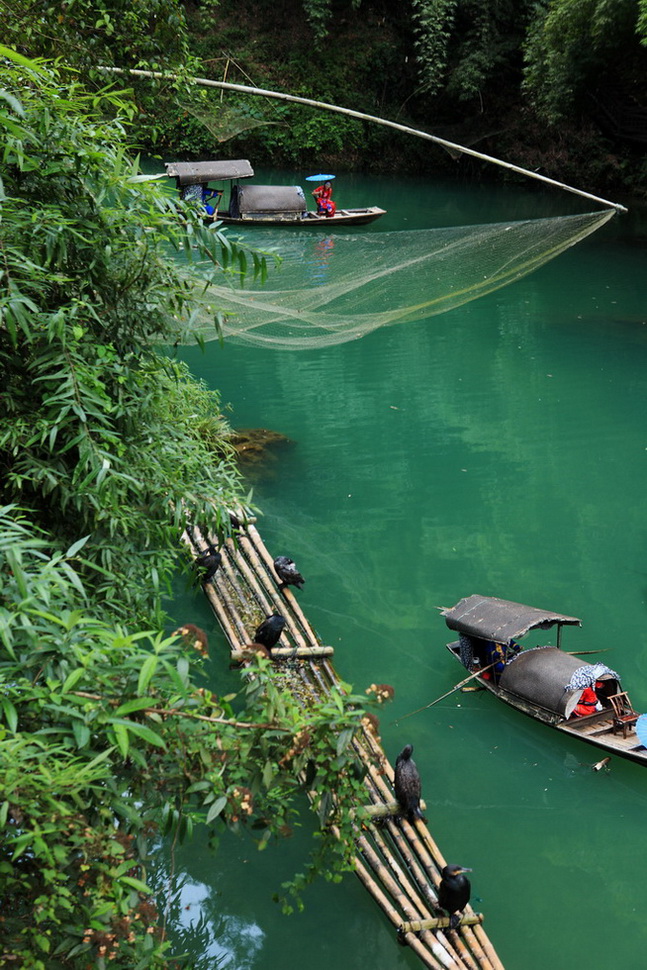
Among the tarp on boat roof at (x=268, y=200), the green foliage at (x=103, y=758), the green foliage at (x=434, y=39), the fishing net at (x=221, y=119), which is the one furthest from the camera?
the green foliage at (x=434, y=39)

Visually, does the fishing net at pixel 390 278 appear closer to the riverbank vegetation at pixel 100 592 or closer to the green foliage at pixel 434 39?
the riverbank vegetation at pixel 100 592

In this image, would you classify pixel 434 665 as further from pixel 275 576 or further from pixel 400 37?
pixel 400 37

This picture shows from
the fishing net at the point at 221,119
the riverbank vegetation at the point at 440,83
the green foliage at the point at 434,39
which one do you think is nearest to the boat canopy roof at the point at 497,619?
the fishing net at the point at 221,119

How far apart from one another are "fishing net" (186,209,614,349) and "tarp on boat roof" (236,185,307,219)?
4.28 meters

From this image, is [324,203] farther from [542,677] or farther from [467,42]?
[542,677]

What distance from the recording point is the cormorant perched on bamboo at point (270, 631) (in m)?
4.43

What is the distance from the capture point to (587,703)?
4.40m

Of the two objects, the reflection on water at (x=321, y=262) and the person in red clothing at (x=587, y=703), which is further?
the reflection on water at (x=321, y=262)

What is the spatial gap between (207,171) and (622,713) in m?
8.11

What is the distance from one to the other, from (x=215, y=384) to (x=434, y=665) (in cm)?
460

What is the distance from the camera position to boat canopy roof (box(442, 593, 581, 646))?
4.39 m

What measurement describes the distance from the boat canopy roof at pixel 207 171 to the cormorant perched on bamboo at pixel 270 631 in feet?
23.1

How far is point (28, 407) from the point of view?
103 inches

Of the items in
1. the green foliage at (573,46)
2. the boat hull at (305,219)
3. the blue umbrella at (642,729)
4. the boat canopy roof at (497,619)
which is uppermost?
the green foliage at (573,46)
